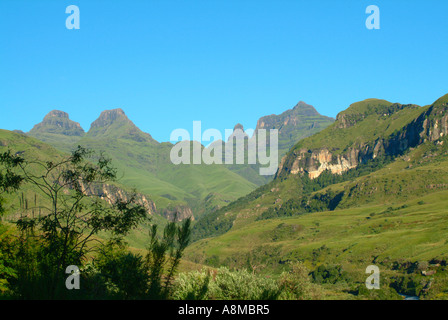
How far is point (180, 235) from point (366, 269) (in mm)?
152400

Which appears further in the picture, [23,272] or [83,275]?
[83,275]

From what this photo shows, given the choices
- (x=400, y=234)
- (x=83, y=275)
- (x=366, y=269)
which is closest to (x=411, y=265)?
(x=366, y=269)

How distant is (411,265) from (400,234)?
149ft

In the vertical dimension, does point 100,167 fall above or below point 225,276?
above

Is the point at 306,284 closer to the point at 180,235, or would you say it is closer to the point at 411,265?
the point at 180,235

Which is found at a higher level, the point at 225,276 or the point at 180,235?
the point at 180,235

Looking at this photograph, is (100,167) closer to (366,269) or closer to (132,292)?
(132,292)

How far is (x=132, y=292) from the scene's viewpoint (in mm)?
22625

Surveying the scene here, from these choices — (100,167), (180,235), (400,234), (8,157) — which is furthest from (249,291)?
(400,234)
